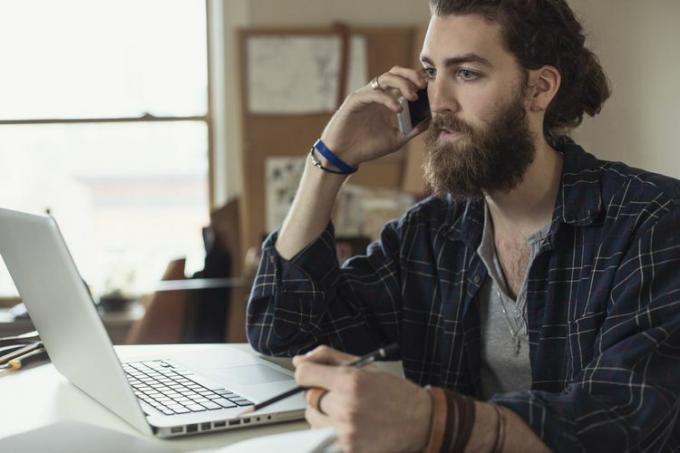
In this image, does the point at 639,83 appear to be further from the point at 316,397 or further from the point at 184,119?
the point at 184,119

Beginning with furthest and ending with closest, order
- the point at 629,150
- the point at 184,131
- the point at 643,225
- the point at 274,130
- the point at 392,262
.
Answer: the point at 184,131
the point at 274,130
the point at 629,150
the point at 392,262
the point at 643,225

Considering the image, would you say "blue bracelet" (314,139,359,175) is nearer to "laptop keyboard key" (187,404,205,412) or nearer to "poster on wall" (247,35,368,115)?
"laptop keyboard key" (187,404,205,412)

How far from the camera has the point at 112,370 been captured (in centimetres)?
107

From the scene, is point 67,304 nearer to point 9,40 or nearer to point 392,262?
point 392,262

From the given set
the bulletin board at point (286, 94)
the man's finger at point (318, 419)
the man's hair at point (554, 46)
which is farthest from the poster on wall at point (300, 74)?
the man's finger at point (318, 419)

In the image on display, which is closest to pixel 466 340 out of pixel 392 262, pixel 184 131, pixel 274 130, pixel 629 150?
pixel 392 262

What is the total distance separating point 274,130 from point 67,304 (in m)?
2.41

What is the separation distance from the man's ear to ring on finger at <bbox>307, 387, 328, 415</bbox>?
29.4 inches

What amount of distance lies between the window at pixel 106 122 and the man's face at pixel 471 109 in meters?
2.33

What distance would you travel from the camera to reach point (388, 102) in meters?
1.48

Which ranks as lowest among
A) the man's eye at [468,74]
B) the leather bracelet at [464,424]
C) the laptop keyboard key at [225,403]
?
the laptop keyboard key at [225,403]

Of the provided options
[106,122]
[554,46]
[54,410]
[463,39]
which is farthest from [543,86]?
[106,122]

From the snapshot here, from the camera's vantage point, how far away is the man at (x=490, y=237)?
1290 mm

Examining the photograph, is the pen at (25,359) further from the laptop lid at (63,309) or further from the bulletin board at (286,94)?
the bulletin board at (286,94)
